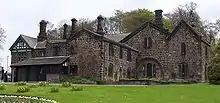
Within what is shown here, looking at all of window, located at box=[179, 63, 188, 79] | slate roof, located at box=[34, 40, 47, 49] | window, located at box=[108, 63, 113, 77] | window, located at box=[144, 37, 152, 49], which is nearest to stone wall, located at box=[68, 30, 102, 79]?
window, located at box=[108, 63, 113, 77]

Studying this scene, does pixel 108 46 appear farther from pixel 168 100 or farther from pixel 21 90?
pixel 168 100

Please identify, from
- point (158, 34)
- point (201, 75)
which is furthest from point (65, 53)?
point (201, 75)

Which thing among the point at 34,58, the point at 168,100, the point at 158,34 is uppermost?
the point at 158,34

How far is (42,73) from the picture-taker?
55.9m

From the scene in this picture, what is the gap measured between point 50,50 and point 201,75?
22.8m

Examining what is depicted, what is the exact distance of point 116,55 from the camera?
5556 cm

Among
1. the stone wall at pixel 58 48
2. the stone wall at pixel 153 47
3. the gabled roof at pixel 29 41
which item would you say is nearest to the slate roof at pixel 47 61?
the stone wall at pixel 58 48

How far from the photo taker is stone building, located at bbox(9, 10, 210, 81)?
175 feet

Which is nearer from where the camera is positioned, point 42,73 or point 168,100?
point 168,100

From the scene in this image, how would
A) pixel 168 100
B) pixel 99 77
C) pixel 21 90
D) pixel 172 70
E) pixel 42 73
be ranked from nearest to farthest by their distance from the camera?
1. pixel 168 100
2. pixel 21 90
3. pixel 99 77
4. pixel 42 73
5. pixel 172 70

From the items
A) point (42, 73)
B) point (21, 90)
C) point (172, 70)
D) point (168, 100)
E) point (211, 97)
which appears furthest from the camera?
point (172, 70)

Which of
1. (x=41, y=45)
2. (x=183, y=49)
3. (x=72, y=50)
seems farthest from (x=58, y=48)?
(x=183, y=49)

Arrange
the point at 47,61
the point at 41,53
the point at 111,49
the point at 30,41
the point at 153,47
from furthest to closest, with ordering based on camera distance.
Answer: the point at 30,41 < the point at 41,53 < the point at 153,47 < the point at 47,61 < the point at 111,49

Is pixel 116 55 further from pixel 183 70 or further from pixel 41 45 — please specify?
pixel 41 45
